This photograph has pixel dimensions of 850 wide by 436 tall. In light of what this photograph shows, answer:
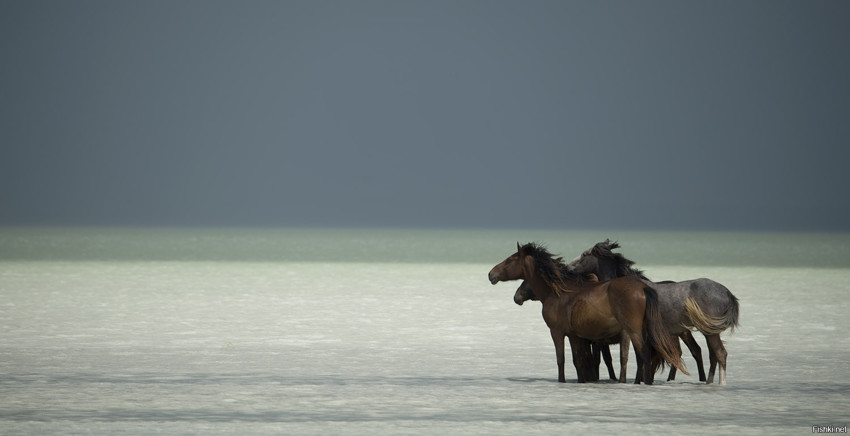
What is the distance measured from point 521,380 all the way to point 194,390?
2692 mm

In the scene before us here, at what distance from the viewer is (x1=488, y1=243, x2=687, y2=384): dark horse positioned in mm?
8750

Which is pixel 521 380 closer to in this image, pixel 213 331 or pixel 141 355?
pixel 141 355

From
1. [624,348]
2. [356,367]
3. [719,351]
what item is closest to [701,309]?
[719,351]

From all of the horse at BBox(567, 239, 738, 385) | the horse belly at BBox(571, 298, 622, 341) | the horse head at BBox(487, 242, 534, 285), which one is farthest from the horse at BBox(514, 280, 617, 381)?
the horse at BBox(567, 239, 738, 385)

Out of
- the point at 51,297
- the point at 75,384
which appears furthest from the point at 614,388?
the point at 51,297

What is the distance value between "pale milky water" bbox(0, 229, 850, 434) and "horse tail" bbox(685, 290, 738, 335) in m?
0.54

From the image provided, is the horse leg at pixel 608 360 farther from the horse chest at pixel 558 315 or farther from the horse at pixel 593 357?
the horse chest at pixel 558 315

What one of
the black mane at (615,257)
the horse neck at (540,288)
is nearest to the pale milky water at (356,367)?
the horse neck at (540,288)

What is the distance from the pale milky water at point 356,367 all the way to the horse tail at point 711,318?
54cm

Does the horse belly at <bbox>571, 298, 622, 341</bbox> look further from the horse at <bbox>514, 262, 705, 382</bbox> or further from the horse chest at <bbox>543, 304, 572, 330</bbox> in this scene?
the horse at <bbox>514, 262, 705, 382</bbox>

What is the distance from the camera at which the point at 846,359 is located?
11242 mm

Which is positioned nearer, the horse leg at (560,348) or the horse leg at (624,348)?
the horse leg at (624,348)

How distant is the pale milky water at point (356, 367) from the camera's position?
25.7 feet

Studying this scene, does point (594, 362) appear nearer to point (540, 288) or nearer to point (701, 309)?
point (540, 288)
